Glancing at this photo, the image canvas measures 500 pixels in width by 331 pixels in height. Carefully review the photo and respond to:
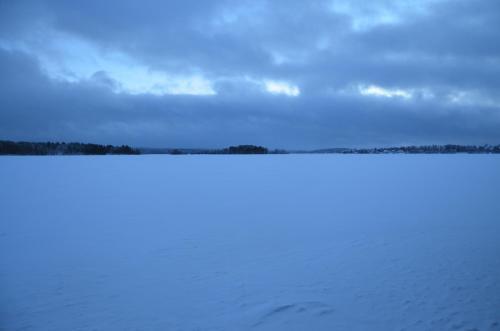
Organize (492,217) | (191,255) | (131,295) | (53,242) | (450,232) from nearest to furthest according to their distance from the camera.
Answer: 1. (131,295)
2. (191,255)
3. (53,242)
4. (450,232)
5. (492,217)

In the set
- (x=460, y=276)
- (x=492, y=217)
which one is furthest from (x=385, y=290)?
(x=492, y=217)

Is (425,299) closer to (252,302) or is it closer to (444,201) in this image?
(252,302)

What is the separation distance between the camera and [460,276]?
3959 millimetres

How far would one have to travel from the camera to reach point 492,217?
710 centimetres

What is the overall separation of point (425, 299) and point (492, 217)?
520 centimetres

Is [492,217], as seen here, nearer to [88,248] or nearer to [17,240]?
[88,248]

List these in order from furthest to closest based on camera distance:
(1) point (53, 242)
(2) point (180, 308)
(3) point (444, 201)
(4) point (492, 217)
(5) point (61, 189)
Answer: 1. (5) point (61, 189)
2. (3) point (444, 201)
3. (4) point (492, 217)
4. (1) point (53, 242)
5. (2) point (180, 308)

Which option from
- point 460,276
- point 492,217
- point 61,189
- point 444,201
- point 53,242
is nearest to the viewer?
point 460,276

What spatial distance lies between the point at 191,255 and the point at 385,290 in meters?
2.77

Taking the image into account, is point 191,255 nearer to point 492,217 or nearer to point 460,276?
point 460,276

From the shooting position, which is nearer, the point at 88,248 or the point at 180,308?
the point at 180,308

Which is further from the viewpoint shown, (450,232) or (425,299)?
(450,232)

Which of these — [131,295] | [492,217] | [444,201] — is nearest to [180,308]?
[131,295]

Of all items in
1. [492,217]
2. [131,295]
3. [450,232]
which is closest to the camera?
[131,295]
